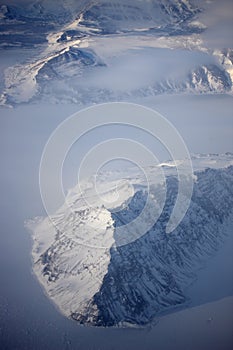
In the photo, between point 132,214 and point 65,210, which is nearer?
point 132,214

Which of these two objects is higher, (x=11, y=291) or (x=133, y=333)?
(x=11, y=291)

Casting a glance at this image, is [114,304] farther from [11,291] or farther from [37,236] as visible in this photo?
[37,236]

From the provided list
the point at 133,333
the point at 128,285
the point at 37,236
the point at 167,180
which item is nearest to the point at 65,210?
the point at 37,236

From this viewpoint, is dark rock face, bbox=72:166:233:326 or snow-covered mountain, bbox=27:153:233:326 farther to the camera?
snow-covered mountain, bbox=27:153:233:326

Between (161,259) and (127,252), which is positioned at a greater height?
(127,252)

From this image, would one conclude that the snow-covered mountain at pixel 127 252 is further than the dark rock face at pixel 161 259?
Yes

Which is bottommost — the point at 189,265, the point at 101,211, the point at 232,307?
the point at 232,307

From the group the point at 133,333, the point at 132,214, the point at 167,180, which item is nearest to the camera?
the point at 133,333

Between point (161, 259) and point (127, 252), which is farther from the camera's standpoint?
point (161, 259)
